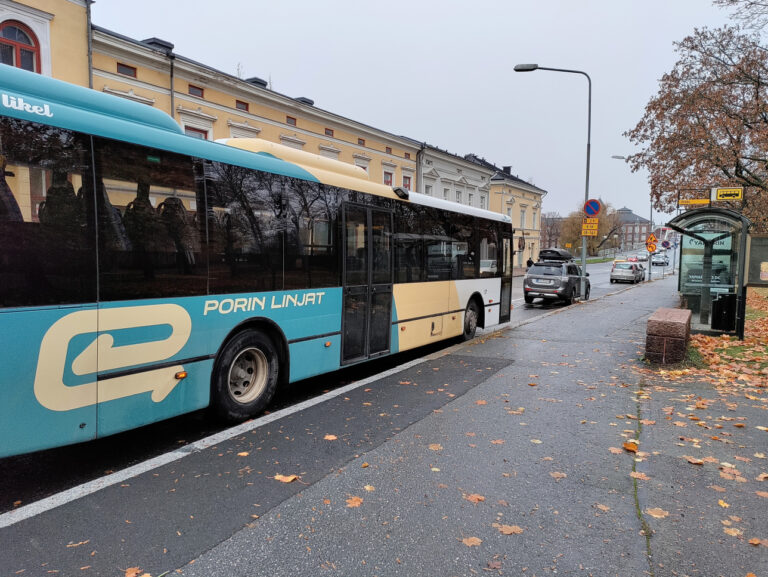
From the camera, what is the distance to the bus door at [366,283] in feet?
22.8

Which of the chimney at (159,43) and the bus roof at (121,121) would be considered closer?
the bus roof at (121,121)

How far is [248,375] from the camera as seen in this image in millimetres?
5535

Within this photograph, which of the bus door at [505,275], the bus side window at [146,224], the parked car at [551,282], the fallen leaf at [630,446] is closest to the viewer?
the bus side window at [146,224]

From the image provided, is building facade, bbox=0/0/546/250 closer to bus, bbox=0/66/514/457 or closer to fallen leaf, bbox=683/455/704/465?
bus, bbox=0/66/514/457

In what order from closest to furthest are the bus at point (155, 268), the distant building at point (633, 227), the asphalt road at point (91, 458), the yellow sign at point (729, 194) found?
the bus at point (155, 268), the asphalt road at point (91, 458), the yellow sign at point (729, 194), the distant building at point (633, 227)

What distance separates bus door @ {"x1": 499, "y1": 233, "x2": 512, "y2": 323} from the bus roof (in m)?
6.53

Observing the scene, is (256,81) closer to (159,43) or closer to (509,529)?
(159,43)

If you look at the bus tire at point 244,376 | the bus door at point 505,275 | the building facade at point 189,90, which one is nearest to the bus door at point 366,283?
the bus tire at point 244,376

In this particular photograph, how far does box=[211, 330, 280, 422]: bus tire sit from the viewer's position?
5094 millimetres

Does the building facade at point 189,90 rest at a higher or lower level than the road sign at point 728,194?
higher

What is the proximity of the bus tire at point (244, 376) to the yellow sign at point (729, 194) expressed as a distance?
416 inches

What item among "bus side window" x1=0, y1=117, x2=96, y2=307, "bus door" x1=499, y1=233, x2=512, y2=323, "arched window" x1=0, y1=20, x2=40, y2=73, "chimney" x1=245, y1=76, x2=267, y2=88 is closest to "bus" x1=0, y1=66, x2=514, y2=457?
"bus side window" x1=0, y1=117, x2=96, y2=307

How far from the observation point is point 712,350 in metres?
8.87

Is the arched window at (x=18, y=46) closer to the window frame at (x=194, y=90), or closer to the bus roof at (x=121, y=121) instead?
the window frame at (x=194, y=90)
